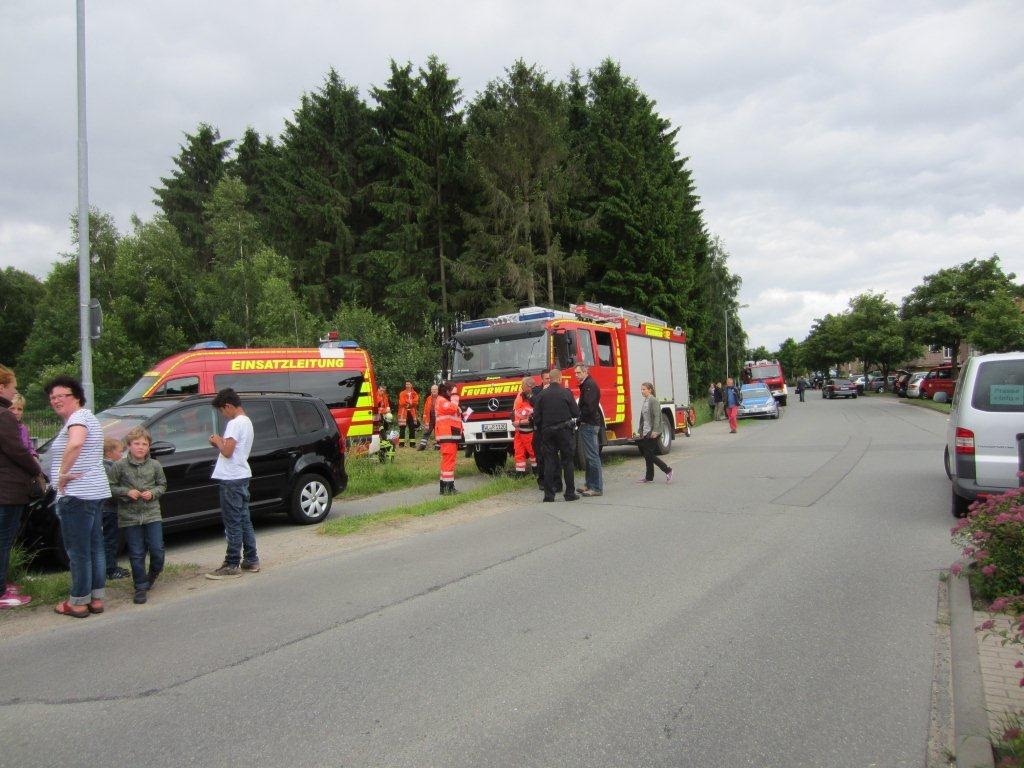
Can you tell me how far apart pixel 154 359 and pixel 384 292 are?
39.3 feet

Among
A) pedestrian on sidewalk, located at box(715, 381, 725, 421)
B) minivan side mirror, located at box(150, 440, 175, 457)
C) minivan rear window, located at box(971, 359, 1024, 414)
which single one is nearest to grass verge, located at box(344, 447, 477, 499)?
minivan side mirror, located at box(150, 440, 175, 457)

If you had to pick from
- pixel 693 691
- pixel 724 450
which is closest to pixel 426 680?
pixel 693 691

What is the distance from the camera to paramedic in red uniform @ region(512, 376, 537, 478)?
11.8 m

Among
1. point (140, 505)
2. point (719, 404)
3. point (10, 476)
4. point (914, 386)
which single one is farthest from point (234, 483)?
point (914, 386)

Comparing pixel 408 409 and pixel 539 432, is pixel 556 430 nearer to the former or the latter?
pixel 539 432

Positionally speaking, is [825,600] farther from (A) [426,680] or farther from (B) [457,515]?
(B) [457,515]

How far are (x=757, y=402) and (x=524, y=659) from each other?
91.5 ft

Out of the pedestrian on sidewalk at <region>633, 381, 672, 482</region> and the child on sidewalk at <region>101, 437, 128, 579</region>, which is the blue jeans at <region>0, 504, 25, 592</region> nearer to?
the child on sidewalk at <region>101, 437, 128, 579</region>

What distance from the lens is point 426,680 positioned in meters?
4.05

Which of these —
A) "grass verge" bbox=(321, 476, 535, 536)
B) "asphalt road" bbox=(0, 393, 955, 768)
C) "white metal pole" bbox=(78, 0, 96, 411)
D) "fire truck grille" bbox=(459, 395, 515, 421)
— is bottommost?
"asphalt road" bbox=(0, 393, 955, 768)

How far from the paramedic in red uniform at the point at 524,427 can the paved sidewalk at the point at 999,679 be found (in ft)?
24.6

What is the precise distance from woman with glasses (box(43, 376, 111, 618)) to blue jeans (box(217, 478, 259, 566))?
3.65 ft

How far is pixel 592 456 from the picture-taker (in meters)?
10.7

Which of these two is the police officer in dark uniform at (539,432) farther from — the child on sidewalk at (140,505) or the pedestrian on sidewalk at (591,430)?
the child on sidewalk at (140,505)
